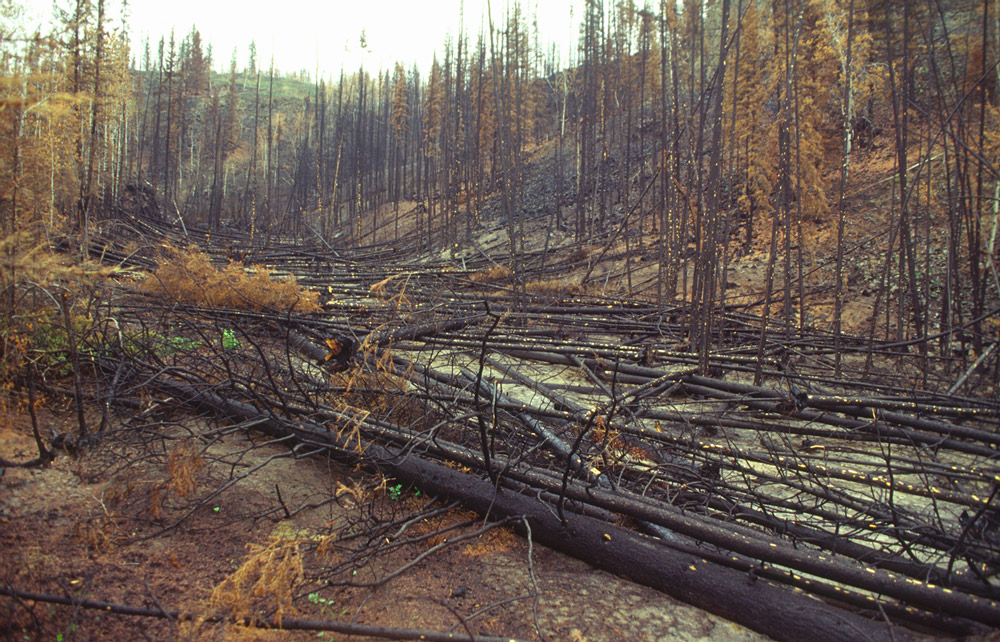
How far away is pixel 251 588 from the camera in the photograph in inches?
97.5

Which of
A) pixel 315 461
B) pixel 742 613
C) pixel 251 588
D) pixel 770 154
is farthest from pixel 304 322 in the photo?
pixel 770 154

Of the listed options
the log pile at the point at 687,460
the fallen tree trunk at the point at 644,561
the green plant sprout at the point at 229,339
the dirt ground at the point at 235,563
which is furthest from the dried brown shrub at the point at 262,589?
the green plant sprout at the point at 229,339

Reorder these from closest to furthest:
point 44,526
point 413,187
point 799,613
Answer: point 799,613 < point 44,526 < point 413,187

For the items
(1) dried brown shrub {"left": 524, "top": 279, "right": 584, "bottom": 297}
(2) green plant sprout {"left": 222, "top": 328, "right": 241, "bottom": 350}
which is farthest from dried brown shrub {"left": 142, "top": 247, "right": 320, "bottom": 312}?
(1) dried brown shrub {"left": 524, "top": 279, "right": 584, "bottom": 297}

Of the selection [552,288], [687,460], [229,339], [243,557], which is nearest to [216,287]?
[229,339]

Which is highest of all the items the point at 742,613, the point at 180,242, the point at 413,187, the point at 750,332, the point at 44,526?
the point at 413,187

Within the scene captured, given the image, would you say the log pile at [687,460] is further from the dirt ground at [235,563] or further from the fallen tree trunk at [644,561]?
the dirt ground at [235,563]

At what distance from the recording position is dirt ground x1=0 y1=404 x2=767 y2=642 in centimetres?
229

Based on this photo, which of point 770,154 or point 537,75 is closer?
point 770,154

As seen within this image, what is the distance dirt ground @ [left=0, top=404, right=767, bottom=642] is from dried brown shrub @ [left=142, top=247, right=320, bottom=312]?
165 inches

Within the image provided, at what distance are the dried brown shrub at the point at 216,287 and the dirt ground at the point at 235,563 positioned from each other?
4.19 m

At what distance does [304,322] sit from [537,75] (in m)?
42.7

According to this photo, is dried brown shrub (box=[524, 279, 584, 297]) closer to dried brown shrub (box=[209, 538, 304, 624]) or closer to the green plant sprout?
the green plant sprout

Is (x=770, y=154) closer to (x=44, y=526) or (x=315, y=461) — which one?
(x=315, y=461)
